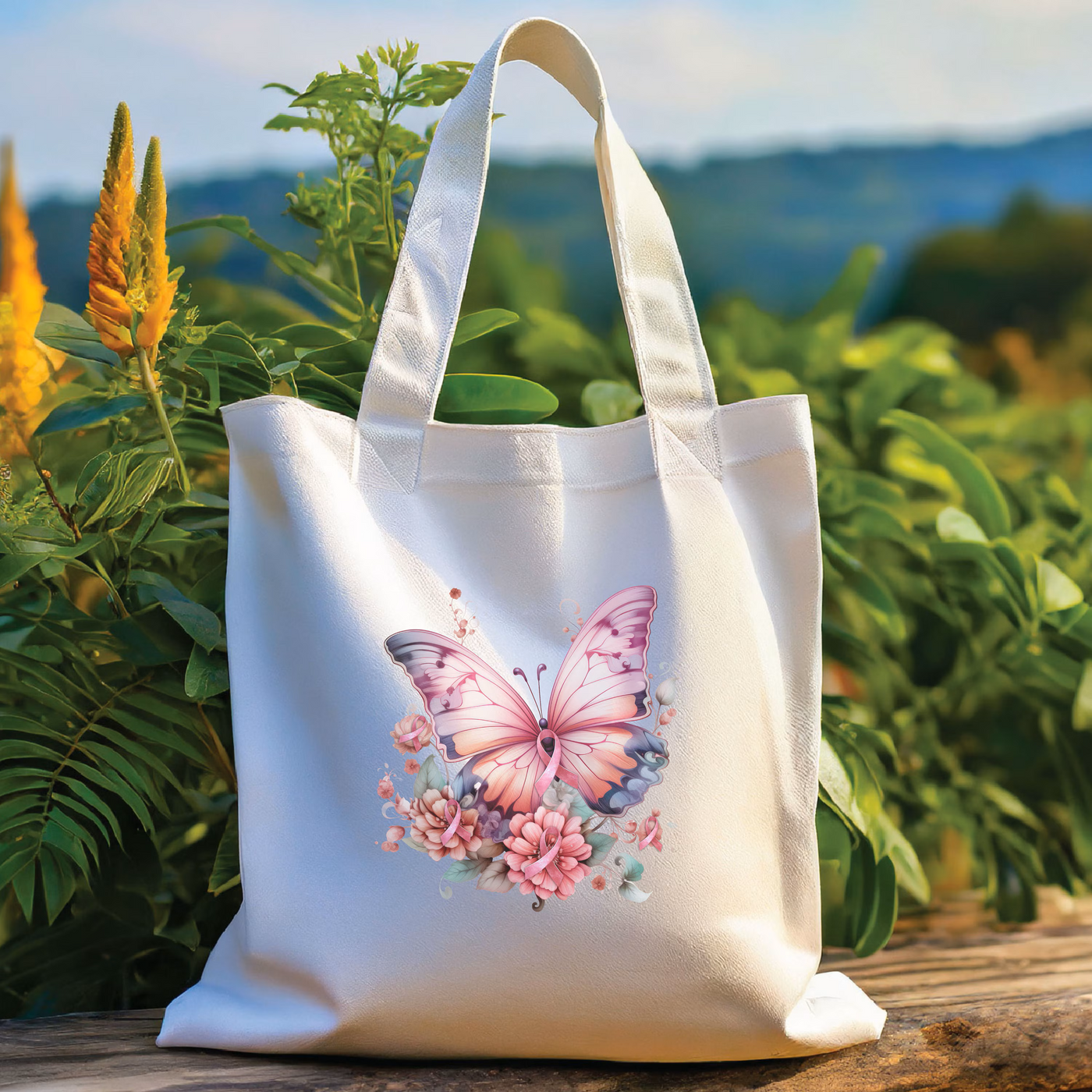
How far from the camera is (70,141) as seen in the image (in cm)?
92

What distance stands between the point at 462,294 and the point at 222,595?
275 mm

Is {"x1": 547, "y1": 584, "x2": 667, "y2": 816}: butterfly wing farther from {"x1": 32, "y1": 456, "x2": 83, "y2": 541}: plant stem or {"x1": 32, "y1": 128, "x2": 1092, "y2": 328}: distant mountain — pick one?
{"x1": 32, "y1": 128, "x2": 1092, "y2": 328}: distant mountain

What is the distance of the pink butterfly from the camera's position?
528mm

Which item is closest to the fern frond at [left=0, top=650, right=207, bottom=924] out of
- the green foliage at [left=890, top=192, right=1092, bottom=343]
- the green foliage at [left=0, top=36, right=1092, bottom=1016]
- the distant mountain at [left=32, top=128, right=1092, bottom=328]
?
the green foliage at [left=0, top=36, right=1092, bottom=1016]

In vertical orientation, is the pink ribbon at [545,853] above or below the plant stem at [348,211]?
below

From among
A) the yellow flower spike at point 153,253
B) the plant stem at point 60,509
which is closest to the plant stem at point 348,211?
the yellow flower spike at point 153,253

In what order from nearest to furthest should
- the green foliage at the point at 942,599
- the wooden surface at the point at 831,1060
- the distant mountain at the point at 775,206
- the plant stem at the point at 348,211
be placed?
the wooden surface at the point at 831,1060, the plant stem at the point at 348,211, the green foliage at the point at 942,599, the distant mountain at the point at 775,206

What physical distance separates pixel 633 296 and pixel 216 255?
540mm

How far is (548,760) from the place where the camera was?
53 cm

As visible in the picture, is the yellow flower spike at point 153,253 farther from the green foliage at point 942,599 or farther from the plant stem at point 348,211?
the green foliage at point 942,599

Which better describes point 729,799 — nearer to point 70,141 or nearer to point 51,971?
point 51,971

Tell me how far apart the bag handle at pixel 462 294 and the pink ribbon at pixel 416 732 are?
0.15 m

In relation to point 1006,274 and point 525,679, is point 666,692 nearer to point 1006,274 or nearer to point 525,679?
point 525,679

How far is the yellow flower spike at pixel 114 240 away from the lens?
56 centimetres
